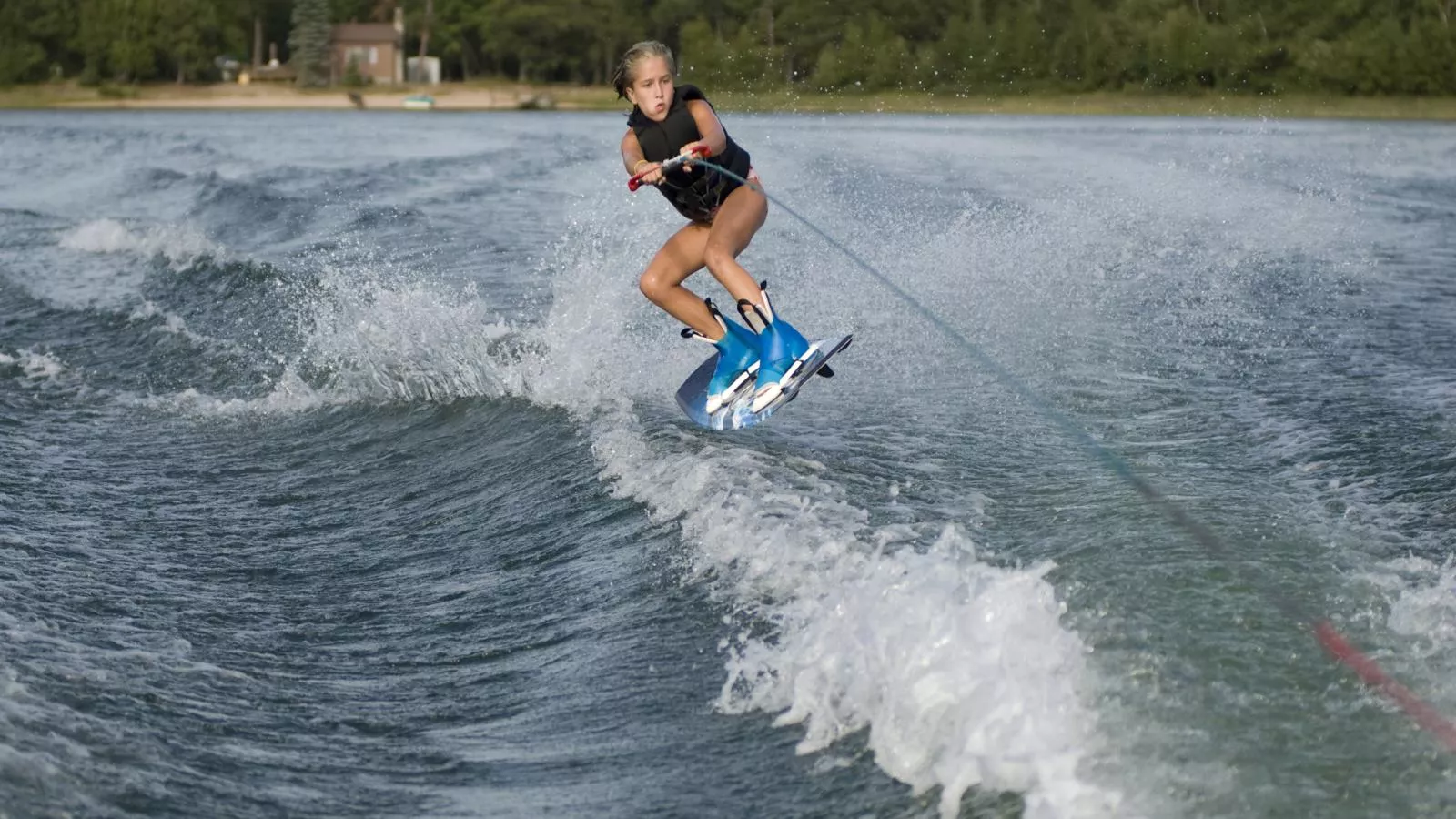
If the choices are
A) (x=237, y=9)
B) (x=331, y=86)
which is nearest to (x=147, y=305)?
(x=331, y=86)

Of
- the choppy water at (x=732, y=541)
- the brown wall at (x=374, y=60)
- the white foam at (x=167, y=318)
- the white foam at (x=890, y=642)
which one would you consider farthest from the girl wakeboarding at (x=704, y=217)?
the brown wall at (x=374, y=60)

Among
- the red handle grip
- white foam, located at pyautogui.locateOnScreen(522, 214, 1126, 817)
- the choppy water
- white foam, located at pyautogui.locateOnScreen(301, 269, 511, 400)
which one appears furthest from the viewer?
white foam, located at pyautogui.locateOnScreen(301, 269, 511, 400)

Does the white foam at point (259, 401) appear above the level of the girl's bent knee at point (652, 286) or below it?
below

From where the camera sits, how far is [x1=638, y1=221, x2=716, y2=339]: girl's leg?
22.8 ft

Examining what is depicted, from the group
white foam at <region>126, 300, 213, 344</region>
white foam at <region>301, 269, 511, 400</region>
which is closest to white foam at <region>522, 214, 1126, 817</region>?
white foam at <region>301, 269, 511, 400</region>

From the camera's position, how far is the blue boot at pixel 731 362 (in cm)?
683

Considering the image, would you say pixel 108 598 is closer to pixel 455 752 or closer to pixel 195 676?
pixel 195 676

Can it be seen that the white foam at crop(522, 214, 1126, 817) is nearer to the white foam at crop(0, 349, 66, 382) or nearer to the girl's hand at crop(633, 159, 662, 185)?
the girl's hand at crop(633, 159, 662, 185)

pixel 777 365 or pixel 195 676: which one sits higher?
pixel 777 365

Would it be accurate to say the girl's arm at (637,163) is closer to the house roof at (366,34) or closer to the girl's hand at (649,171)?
the girl's hand at (649,171)

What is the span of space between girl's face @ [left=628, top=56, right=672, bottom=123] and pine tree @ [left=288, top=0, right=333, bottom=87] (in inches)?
3067

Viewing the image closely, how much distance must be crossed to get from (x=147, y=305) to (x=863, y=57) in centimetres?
3536

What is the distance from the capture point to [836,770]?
3.89 meters

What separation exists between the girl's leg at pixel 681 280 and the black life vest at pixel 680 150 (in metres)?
0.10
